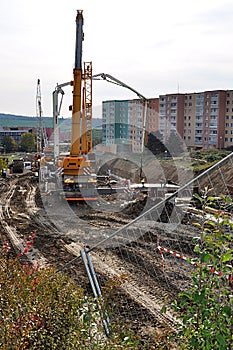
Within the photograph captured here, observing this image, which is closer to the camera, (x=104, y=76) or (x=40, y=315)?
(x=40, y=315)

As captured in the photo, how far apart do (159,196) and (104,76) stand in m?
6.24

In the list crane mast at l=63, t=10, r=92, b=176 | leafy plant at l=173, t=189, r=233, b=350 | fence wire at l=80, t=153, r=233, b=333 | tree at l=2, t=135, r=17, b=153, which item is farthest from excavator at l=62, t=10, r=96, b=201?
tree at l=2, t=135, r=17, b=153

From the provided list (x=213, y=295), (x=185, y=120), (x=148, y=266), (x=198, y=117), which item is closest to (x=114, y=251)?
(x=148, y=266)

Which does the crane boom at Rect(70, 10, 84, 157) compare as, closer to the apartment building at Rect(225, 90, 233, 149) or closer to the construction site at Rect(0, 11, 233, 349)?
the construction site at Rect(0, 11, 233, 349)

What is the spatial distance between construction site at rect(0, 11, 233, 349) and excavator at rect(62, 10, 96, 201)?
0.04 meters

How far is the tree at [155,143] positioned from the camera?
3488 cm

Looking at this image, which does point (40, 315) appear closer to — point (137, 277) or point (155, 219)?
point (137, 277)

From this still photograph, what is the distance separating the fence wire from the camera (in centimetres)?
590

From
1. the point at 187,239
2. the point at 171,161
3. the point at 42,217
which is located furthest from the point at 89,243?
the point at 171,161

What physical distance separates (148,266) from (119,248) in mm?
1330

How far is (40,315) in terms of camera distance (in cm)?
318

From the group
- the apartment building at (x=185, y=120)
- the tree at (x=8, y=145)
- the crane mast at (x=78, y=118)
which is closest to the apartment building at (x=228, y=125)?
the apartment building at (x=185, y=120)

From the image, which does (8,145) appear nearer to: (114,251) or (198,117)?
(198,117)

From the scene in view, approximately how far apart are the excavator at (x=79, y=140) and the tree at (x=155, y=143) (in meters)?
18.8
